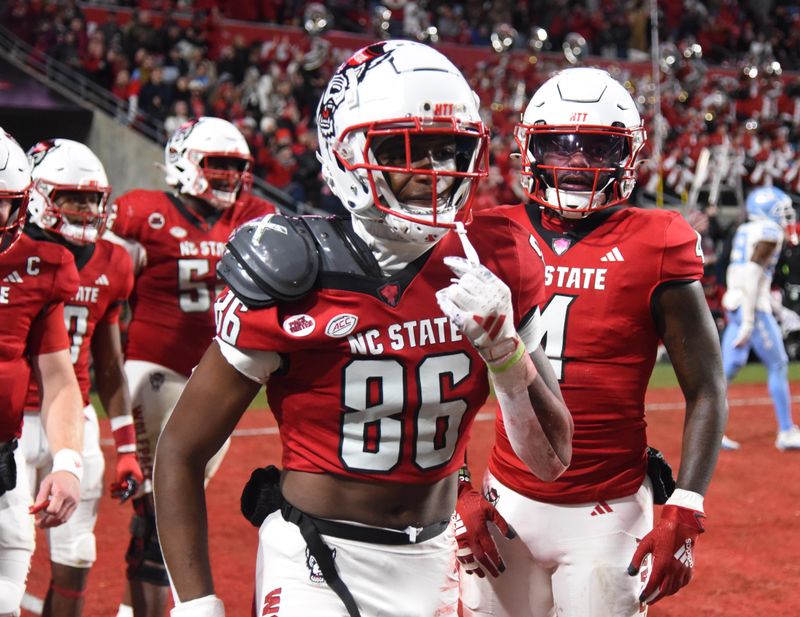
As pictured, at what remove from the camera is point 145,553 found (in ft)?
14.7

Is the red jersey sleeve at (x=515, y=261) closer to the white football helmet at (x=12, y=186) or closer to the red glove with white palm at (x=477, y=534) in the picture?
the red glove with white palm at (x=477, y=534)

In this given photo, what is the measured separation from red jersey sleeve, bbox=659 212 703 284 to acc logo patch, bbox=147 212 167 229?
9.29 ft

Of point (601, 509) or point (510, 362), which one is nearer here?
point (510, 362)

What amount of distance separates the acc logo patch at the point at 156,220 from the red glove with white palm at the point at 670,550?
122 inches

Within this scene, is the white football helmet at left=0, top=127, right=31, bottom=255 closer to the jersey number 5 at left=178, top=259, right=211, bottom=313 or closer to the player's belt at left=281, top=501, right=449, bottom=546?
the player's belt at left=281, top=501, right=449, bottom=546

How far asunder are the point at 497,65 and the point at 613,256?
1493 centimetres

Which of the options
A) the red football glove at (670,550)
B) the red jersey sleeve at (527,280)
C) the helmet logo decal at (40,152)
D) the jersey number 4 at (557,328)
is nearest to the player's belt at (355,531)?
the red jersey sleeve at (527,280)

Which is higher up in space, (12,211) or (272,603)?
(12,211)

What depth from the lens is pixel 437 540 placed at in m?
2.31

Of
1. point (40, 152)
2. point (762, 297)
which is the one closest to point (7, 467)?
point (40, 152)

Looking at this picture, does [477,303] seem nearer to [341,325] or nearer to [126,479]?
[341,325]

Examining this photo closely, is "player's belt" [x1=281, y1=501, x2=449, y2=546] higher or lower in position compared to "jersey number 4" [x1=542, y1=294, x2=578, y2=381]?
lower

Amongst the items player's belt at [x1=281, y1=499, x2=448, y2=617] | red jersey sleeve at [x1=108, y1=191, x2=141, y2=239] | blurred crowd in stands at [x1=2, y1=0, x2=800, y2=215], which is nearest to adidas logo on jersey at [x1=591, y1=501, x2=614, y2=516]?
player's belt at [x1=281, y1=499, x2=448, y2=617]

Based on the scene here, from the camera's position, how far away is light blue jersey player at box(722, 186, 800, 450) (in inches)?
322
